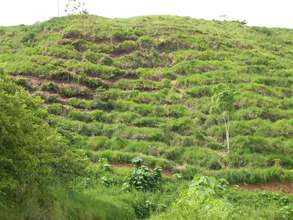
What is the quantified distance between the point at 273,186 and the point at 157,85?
1174 centimetres

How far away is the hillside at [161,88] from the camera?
2273cm

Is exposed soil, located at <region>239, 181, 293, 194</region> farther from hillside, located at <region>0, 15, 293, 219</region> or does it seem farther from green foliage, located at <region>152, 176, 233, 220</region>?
green foliage, located at <region>152, 176, 233, 220</region>

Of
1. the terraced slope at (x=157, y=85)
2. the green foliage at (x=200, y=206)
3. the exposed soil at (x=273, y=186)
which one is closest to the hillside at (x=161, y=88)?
the terraced slope at (x=157, y=85)

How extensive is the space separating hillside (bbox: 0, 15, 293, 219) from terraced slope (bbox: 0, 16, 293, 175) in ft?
0.20

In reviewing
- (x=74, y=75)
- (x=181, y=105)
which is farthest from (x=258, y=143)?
(x=74, y=75)

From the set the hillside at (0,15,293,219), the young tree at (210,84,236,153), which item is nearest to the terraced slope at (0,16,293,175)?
the hillside at (0,15,293,219)

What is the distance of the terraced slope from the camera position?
76.5ft

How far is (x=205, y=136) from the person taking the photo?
2488 centimetres

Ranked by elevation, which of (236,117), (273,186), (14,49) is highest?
(14,49)

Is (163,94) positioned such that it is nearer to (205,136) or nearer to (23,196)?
(205,136)

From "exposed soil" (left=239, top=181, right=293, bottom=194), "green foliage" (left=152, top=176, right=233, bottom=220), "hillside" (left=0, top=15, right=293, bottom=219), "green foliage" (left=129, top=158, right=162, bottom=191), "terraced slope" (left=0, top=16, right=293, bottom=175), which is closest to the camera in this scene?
"green foliage" (left=152, top=176, right=233, bottom=220)

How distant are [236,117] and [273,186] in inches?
250

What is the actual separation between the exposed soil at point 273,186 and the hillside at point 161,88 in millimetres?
302

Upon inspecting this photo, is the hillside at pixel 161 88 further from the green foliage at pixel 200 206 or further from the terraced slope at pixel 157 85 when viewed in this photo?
the green foliage at pixel 200 206
